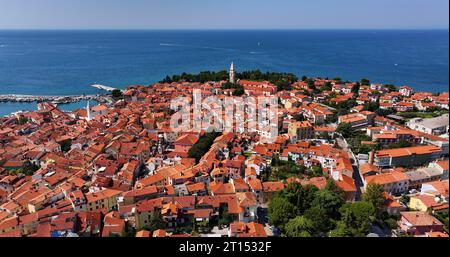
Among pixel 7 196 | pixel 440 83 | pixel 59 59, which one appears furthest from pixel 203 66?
pixel 7 196

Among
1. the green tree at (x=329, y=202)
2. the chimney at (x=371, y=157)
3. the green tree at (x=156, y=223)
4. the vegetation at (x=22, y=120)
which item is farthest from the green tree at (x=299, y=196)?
the vegetation at (x=22, y=120)

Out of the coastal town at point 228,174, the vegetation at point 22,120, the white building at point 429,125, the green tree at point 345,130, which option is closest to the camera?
the coastal town at point 228,174

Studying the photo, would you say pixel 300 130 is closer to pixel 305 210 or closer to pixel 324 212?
pixel 305 210

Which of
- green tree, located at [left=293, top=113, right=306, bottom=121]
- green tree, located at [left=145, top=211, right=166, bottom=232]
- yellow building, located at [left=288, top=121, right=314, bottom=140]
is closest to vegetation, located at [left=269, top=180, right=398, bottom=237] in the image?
green tree, located at [left=145, top=211, right=166, bottom=232]

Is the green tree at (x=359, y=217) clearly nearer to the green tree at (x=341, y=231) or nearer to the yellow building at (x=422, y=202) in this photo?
the green tree at (x=341, y=231)

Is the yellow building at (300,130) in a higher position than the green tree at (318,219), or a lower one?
higher

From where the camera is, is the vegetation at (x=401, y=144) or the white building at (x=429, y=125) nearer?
the white building at (x=429, y=125)

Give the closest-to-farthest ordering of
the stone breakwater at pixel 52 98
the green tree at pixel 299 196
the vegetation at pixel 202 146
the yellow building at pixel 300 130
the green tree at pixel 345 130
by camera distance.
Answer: the green tree at pixel 299 196 < the vegetation at pixel 202 146 < the yellow building at pixel 300 130 < the green tree at pixel 345 130 < the stone breakwater at pixel 52 98

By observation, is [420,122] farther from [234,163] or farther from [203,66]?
[203,66]

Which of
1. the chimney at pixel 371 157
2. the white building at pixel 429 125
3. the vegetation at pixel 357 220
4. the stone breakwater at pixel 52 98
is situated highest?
the white building at pixel 429 125
